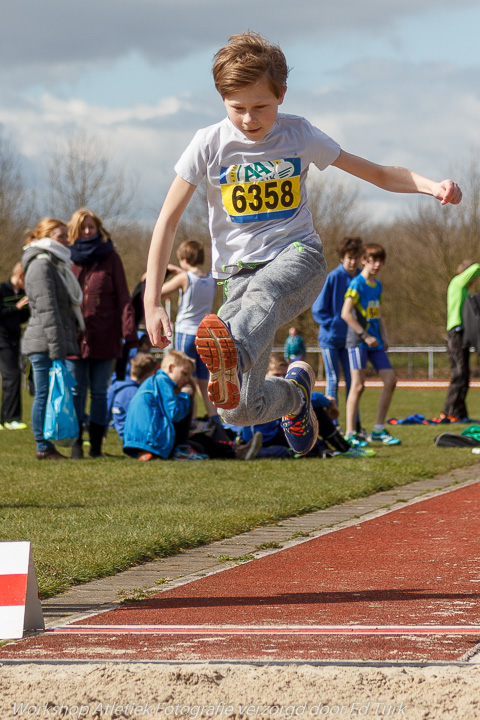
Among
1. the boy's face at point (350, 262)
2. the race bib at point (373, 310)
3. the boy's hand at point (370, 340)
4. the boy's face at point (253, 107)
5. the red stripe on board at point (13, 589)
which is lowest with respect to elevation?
the red stripe on board at point (13, 589)

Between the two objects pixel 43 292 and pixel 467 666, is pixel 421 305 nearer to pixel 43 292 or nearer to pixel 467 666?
pixel 43 292

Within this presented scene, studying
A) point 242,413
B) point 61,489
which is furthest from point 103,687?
point 61,489

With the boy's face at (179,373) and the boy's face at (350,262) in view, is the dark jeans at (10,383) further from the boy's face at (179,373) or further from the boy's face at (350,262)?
the boy's face at (350,262)

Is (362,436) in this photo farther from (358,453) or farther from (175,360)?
(175,360)

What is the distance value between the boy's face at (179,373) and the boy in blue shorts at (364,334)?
2.44 meters

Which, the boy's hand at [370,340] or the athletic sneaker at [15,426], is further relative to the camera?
the athletic sneaker at [15,426]

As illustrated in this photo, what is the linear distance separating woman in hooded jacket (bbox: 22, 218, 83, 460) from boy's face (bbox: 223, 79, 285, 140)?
5.19m

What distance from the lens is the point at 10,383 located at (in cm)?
1381

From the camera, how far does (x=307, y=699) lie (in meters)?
2.66

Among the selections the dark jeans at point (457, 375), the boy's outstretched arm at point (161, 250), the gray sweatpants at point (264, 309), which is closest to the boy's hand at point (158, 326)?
the boy's outstretched arm at point (161, 250)

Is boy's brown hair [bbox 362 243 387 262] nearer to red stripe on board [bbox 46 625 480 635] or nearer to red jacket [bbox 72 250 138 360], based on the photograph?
red jacket [bbox 72 250 138 360]

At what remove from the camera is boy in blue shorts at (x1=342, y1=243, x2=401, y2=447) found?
11.3 m

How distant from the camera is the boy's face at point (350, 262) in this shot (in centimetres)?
1180

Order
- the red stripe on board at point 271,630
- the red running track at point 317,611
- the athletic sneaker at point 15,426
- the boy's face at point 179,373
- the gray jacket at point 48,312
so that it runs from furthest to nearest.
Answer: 1. the athletic sneaker at point 15,426
2. the boy's face at point 179,373
3. the gray jacket at point 48,312
4. the red stripe on board at point 271,630
5. the red running track at point 317,611
